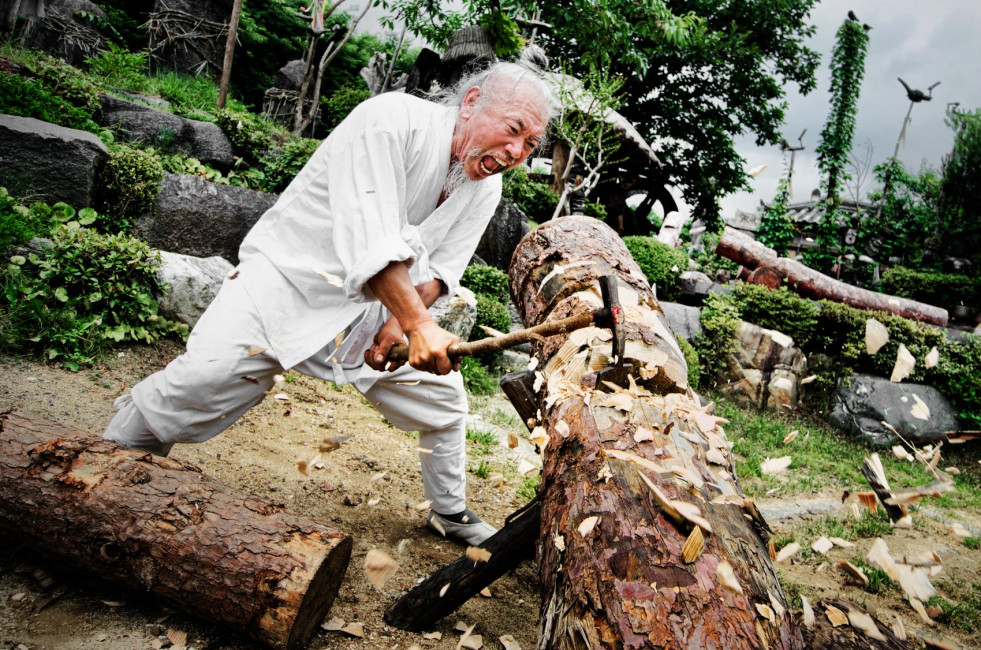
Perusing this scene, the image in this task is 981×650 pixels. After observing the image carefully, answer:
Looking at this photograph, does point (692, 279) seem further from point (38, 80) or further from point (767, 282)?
point (38, 80)

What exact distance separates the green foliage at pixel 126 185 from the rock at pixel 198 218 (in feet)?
0.37

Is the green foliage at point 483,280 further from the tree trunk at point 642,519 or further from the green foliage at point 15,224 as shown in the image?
the tree trunk at point 642,519

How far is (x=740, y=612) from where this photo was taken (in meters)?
1.17

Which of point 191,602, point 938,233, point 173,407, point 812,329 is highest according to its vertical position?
point 938,233

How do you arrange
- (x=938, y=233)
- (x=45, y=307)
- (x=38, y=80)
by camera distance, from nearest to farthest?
(x=45, y=307) → (x=38, y=80) → (x=938, y=233)

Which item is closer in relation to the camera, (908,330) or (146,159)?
(146,159)

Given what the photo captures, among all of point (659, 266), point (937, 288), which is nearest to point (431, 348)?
point (659, 266)

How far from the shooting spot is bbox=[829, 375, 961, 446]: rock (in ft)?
19.4

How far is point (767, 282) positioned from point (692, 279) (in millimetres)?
1065

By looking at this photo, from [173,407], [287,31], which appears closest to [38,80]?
[173,407]

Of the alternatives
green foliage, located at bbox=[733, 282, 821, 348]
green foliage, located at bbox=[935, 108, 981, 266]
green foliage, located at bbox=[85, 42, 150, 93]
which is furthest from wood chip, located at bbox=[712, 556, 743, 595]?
green foliage, located at bbox=[935, 108, 981, 266]

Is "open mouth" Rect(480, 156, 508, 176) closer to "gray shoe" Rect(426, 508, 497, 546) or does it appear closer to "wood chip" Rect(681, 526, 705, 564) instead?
"wood chip" Rect(681, 526, 705, 564)

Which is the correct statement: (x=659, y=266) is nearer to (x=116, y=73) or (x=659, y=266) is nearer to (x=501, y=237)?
(x=501, y=237)

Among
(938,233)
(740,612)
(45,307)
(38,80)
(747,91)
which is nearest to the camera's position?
(740,612)
